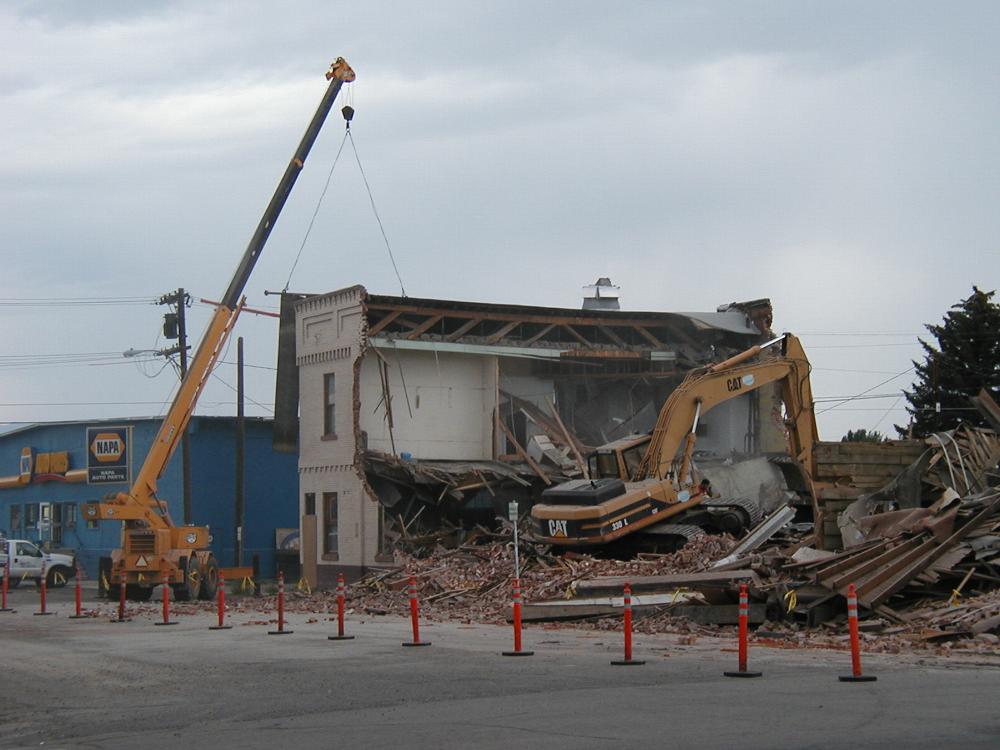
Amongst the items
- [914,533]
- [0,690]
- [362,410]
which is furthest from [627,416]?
[0,690]

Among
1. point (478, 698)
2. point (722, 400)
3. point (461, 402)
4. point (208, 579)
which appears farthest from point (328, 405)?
point (478, 698)

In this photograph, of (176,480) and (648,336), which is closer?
(648,336)

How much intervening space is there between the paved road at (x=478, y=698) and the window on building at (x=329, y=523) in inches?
717

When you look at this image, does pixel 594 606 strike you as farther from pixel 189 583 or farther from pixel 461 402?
pixel 461 402

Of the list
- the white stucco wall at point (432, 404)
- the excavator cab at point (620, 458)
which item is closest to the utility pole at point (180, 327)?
the white stucco wall at point (432, 404)

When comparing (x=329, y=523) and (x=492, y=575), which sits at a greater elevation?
(x=329, y=523)

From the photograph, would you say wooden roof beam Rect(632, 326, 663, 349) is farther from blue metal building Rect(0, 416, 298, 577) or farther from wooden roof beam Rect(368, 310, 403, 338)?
blue metal building Rect(0, 416, 298, 577)

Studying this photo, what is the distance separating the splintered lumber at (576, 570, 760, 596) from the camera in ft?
71.2

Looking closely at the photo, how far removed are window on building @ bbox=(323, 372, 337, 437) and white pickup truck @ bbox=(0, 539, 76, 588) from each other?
544 inches

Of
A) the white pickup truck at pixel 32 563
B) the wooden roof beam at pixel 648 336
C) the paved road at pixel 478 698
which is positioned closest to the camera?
the paved road at pixel 478 698

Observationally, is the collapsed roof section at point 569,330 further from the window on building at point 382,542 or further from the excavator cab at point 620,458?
the excavator cab at point 620,458

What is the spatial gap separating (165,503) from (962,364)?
98.0 ft

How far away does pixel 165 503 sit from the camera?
38.6 meters

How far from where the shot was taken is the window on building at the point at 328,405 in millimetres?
39938
